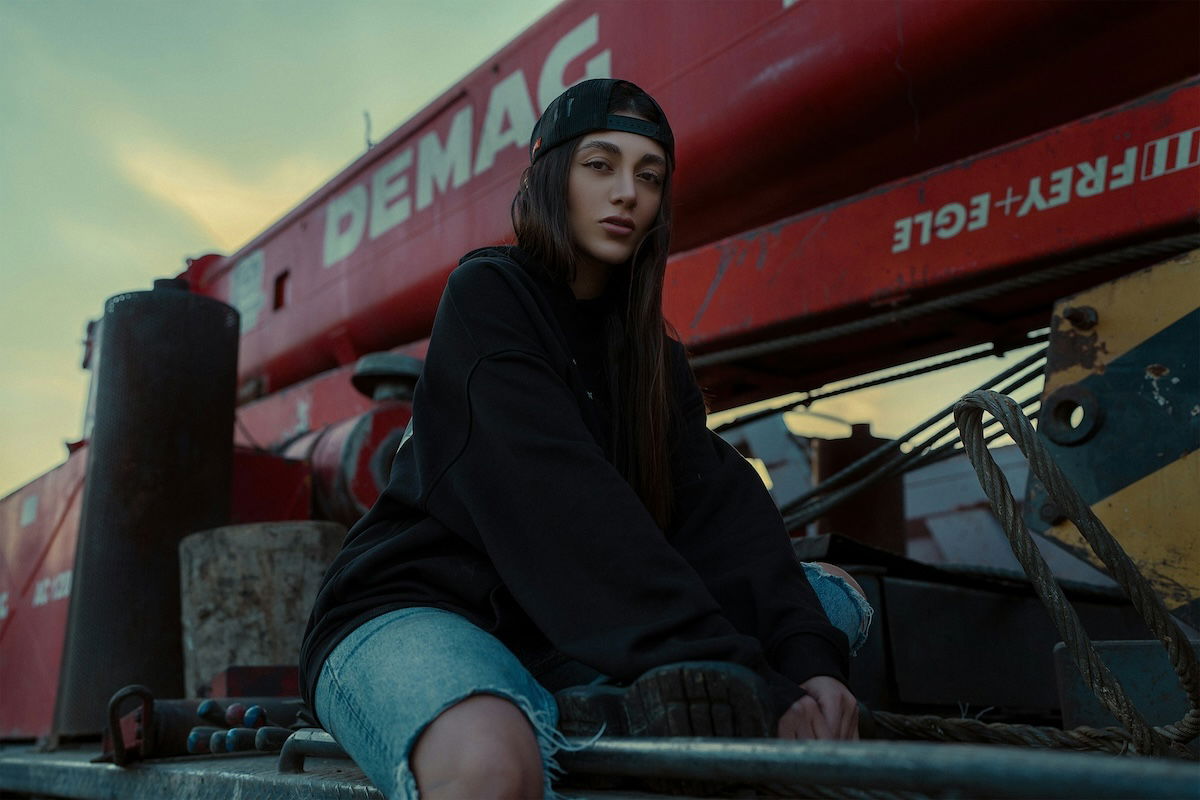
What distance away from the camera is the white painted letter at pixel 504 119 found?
354 cm

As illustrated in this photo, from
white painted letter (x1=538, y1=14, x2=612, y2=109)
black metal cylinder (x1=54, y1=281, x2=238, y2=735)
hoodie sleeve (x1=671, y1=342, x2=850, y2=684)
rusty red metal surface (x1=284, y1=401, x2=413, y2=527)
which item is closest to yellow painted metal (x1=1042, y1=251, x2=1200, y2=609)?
hoodie sleeve (x1=671, y1=342, x2=850, y2=684)

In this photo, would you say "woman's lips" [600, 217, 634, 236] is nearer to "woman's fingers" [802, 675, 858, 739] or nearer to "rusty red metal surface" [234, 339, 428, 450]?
"woman's fingers" [802, 675, 858, 739]

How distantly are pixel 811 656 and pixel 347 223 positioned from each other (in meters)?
3.82

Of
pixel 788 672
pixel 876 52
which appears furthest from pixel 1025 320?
pixel 788 672

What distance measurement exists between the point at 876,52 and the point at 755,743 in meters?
1.95

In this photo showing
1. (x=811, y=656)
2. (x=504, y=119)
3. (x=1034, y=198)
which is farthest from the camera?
(x=504, y=119)

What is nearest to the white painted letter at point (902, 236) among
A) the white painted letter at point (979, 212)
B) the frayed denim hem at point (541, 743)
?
the white painted letter at point (979, 212)

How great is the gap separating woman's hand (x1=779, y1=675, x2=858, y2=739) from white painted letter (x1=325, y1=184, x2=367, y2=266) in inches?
145

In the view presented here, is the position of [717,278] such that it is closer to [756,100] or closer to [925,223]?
[756,100]

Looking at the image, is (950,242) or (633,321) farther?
(950,242)

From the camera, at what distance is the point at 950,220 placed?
2.19 m

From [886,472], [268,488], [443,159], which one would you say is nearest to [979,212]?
[886,472]

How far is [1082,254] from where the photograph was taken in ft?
6.61

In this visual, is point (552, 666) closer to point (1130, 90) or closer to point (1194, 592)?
point (1194, 592)
